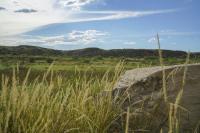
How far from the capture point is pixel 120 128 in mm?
4797

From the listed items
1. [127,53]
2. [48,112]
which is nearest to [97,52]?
[127,53]

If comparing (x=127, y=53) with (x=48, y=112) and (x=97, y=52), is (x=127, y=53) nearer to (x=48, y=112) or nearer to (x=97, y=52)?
(x=97, y=52)

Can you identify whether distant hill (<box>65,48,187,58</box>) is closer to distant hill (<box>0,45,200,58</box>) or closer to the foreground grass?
distant hill (<box>0,45,200,58</box>)

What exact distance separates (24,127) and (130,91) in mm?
1755

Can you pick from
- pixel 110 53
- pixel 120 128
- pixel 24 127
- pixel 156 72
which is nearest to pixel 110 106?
pixel 120 128

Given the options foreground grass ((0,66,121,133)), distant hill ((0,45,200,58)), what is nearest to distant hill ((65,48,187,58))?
distant hill ((0,45,200,58))

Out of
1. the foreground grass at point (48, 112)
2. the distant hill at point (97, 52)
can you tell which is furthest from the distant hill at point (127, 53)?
the foreground grass at point (48, 112)

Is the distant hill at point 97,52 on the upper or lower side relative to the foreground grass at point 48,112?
lower

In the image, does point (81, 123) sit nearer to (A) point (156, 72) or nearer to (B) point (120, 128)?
(B) point (120, 128)

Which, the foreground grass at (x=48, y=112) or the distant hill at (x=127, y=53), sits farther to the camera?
the distant hill at (x=127, y=53)

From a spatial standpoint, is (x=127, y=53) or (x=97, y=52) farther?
(x=97, y=52)

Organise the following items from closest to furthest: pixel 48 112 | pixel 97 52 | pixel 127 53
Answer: pixel 48 112 → pixel 127 53 → pixel 97 52

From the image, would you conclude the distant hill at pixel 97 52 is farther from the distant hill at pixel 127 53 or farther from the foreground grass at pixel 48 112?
the foreground grass at pixel 48 112

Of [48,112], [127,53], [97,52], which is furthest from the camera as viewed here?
[97,52]
